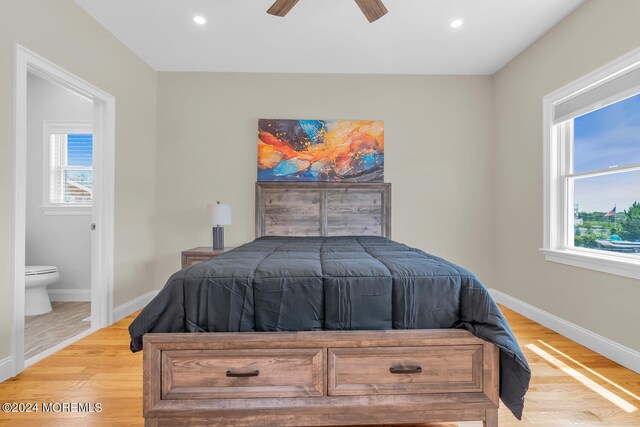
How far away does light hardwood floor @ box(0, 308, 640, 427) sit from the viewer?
5.28 ft

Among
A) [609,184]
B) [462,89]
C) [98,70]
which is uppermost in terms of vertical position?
[462,89]

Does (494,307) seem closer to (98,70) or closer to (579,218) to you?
(579,218)

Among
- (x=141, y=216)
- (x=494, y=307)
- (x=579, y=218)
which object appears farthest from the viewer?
(x=141, y=216)

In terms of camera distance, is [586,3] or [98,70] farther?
[98,70]

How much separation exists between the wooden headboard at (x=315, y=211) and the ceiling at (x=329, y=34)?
1341mm

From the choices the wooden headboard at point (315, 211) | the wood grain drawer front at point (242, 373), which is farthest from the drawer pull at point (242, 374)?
the wooden headboard at point (315, 211)

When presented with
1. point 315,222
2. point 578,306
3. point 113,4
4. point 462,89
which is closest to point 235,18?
point 113,4

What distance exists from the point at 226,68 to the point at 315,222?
2006 mm

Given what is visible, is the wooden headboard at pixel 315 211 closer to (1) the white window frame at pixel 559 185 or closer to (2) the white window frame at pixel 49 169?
(1) the white window frame at pixel 559 185

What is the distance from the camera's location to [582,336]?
2492 millimetres

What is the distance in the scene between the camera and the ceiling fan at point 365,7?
2.10 metres

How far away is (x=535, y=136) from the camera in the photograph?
3.09 metres

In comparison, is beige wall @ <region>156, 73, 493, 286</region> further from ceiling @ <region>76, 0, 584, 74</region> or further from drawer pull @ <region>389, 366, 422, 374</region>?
drawer pull @ <region>389, 366, 422, 374</region>

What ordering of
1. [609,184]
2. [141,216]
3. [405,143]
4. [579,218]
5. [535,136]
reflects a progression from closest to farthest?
1. [609,184]
2. [579,218]
3. [535,136]
4. [141,216]
5. [405,143]
